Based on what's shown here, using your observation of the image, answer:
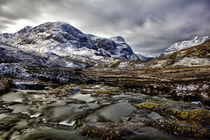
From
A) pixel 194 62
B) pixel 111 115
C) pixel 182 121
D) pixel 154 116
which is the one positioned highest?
pixel 194 62

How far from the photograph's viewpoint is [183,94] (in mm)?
24016

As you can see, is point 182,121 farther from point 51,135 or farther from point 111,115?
point 51,135

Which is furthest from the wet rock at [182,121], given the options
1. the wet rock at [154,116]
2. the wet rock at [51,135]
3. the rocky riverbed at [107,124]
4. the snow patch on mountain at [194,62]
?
the snow patch on mountain at [194,62]

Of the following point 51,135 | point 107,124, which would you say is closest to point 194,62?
point 107,124

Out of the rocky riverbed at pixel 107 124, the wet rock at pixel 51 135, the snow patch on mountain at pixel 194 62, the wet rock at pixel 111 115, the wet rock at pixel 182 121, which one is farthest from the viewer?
the snow patch on mountain at pixel 194 62

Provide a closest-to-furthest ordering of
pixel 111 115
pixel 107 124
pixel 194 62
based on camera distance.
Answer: pixel 107 124, pixel 111 115, pixel 194 62

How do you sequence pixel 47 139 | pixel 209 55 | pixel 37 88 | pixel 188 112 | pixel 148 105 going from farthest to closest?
pixel 209 55 < pixel 37 88 < pixel 148 105 < pixel 188 112 < pixel 47 139

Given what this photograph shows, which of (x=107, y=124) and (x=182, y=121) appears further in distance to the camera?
(x=182, y=121)

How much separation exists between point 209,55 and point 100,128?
337ft

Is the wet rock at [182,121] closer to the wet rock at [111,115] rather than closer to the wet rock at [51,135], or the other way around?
the wet rock at [111,115]

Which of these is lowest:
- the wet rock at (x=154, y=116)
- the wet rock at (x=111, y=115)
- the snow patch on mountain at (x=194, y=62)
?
the wet rock at (x=111, y=115)

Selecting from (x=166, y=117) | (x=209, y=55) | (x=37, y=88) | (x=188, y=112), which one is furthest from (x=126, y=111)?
(x=209, y=55)

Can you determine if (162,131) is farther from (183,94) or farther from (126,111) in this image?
(183,94)

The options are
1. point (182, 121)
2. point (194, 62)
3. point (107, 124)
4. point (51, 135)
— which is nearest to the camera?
point (51, 135)
